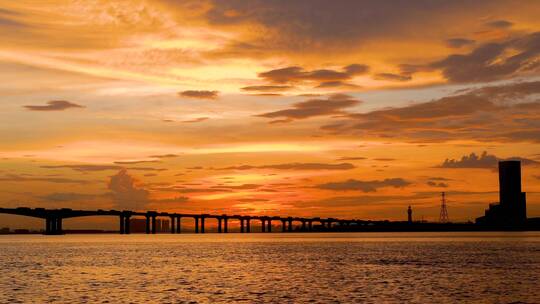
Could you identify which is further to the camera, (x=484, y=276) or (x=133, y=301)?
(x=484, y=276)

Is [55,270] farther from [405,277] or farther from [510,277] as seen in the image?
[510,277]

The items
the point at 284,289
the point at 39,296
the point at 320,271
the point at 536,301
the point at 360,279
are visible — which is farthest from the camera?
the point at 320,271

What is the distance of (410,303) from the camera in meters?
53.2

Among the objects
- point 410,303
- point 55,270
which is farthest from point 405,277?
point 55,270

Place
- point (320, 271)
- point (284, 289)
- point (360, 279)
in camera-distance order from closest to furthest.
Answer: point (284, 289), point (360, 279), point (320, 271)

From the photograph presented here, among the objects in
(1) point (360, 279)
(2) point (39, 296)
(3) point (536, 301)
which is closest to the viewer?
(3) point (536, 301)

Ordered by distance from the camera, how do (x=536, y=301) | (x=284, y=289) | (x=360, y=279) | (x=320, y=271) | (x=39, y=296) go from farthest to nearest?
(x=320, y=271) → (x=360, y=279) → (x=284, y=289) → (x=39, y=296) → (x=536, y=301)

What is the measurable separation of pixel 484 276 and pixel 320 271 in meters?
18.9

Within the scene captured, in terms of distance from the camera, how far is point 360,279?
74.2 metres

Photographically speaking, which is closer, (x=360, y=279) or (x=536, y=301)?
(x=536, y=301)

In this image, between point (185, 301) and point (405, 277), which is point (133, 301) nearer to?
point (185, 301)

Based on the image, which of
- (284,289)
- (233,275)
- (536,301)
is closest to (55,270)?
(233,275)

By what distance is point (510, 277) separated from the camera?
7494 cm

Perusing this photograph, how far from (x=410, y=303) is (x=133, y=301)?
20.2 meters
